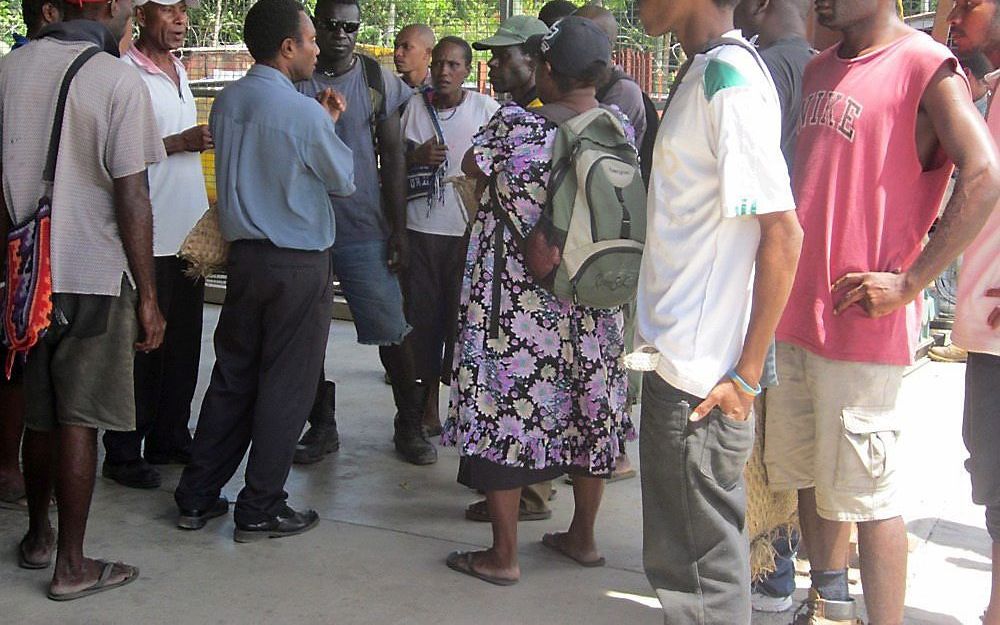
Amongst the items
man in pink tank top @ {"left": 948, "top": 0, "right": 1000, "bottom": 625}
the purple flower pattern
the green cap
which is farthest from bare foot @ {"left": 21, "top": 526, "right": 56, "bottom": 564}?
man in pink tank top @ {"left": 948, "top": 0, "right": 1000, "bottom": 625}

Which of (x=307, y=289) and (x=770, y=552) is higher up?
(x=307, y=289)

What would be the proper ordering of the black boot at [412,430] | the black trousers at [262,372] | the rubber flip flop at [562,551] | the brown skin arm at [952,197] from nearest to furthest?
1. the brown skin arm at [952,197]
2. the rubber flip flop at [562,551]
3. the black trousers at [262,372]
4. the black boot at [412,430]

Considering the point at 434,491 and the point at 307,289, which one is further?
the point at 434,491

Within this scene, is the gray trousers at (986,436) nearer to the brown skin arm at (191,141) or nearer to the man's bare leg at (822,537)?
the man's bare leg at (822,537)

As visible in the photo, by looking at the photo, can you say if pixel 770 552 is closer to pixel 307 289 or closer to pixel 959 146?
pixel 959 146

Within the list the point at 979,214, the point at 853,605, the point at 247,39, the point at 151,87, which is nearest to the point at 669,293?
the point at 979,214

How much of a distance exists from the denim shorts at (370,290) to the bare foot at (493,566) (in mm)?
1463

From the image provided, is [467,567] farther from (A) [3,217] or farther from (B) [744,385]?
(A) [3,217]

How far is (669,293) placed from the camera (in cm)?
265

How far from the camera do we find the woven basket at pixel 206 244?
13.8ft

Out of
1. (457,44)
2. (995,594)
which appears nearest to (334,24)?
(457,44)

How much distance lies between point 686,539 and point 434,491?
2222mm

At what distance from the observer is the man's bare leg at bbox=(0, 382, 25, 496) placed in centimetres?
442

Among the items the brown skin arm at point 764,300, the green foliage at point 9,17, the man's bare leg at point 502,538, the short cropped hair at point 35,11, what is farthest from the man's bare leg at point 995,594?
the green foliage at point 9,17
